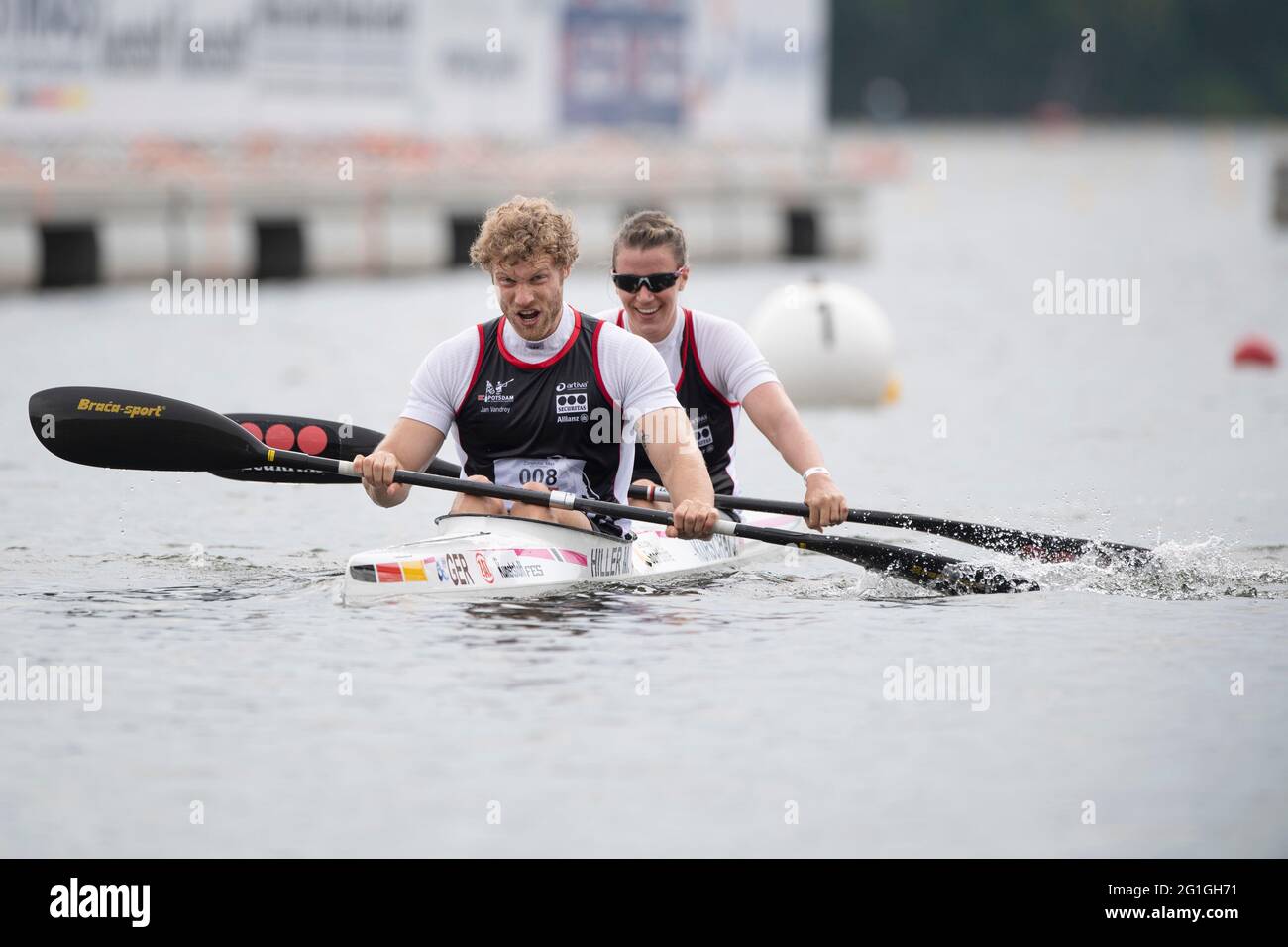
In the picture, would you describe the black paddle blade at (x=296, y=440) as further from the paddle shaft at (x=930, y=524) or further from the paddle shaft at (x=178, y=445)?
the paddle shaft at (x=178, y=445)

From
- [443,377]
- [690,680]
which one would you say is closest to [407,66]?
[443,377]

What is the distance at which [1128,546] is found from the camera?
1027 cm

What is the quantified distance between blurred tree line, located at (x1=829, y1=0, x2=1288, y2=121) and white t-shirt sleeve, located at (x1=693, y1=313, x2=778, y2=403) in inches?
4226

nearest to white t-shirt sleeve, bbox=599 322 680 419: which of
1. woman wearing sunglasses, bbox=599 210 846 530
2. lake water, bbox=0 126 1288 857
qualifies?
woman wearing sunglasses, bbox=599 210 846 530

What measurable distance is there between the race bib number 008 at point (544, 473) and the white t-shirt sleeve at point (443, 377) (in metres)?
0.38

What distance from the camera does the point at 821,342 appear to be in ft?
56.4

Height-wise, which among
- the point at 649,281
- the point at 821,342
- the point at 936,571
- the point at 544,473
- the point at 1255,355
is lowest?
the point at 936,571

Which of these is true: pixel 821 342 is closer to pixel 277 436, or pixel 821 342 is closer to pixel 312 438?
pixel 312 438

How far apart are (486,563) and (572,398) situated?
73 centimetres

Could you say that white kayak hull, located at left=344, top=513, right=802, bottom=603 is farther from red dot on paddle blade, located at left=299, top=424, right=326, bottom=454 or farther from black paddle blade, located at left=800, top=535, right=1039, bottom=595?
red dot on paddle blade, located at left=299, top=424, right=326, bottom=454

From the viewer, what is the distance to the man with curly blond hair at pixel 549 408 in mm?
9055

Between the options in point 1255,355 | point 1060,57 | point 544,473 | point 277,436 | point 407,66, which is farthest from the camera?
point 1060,57
